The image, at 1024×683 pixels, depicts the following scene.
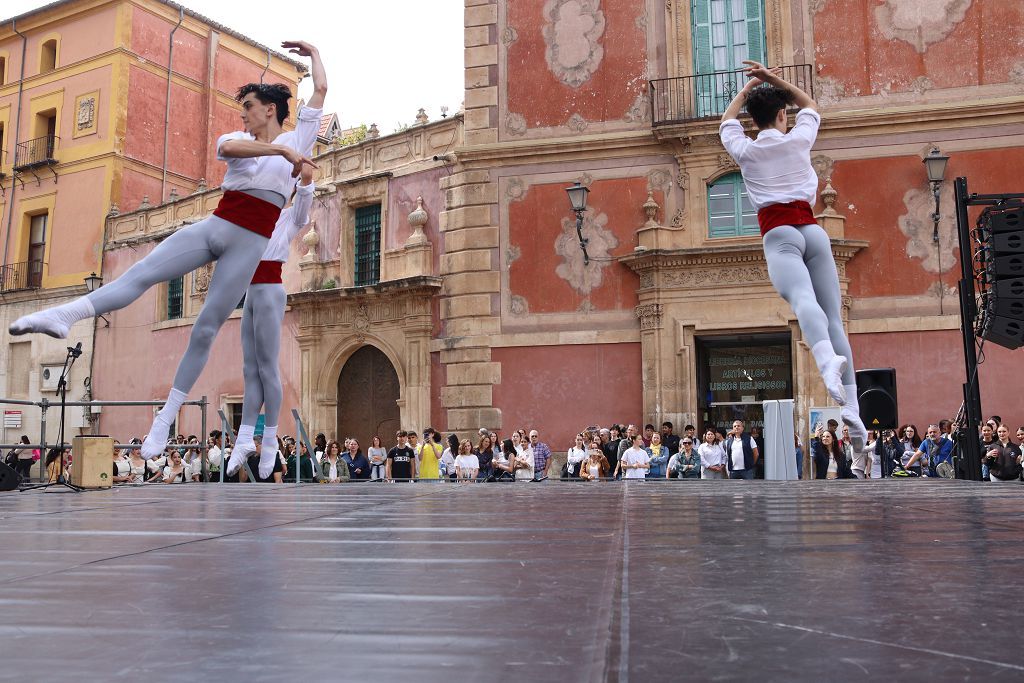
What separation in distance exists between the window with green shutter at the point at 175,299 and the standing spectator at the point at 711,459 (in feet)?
53.4

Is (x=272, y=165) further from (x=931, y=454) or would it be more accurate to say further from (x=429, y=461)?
(x=931, y=454)

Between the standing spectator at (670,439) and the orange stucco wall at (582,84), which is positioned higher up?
the orange stucco wall at (582,84)

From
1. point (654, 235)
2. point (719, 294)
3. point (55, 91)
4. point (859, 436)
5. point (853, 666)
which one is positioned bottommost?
point (853, 666)

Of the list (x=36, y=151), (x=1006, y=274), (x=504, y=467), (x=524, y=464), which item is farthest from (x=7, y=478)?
(x=36, y=151)

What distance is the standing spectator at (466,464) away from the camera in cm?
1377

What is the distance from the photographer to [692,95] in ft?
57.1

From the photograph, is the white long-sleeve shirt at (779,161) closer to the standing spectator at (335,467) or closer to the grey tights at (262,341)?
the grey tights at (262,341)

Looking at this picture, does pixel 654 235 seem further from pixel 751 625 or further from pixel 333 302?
pixel 751 625

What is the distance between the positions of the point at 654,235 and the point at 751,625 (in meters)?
15.5

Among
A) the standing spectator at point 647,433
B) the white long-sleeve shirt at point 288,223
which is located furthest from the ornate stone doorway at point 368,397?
the white long-sleeve shirt at point 288,223

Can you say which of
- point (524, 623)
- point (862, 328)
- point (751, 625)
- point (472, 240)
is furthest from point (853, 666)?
point (472, 240)

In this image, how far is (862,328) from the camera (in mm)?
16031

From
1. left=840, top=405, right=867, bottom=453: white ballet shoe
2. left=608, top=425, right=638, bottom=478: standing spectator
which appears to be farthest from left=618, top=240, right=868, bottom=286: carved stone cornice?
left=840, top=405, right=867, bottom=453: white ballet shoe

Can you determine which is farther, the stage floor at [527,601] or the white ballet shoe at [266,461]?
the white ballet shoe at [266,461]
